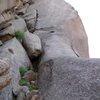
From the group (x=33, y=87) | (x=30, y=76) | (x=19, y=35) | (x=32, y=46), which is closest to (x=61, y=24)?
(x=19, y=35)

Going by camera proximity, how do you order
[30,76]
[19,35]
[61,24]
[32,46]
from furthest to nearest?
[61,24] < [19,35] < [32,46] < [30,76]

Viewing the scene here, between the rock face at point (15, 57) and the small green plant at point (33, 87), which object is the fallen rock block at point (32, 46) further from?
the small green plant at point (33, 87)

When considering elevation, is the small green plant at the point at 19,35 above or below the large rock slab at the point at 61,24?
above

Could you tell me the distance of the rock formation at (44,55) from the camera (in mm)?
12078

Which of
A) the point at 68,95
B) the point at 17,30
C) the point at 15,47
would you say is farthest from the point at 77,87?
the point at 17,30

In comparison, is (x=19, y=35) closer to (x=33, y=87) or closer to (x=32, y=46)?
(x=32, y=46)

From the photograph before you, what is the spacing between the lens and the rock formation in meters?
12.1

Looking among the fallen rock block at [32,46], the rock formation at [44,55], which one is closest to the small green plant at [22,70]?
the rock formation at [44,55]

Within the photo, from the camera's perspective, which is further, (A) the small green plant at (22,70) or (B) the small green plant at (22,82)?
(A) the small green plant at (22,70)

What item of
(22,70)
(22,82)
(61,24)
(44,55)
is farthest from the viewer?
(61,24)

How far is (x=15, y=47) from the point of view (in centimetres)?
1625

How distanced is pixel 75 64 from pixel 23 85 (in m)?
2.53

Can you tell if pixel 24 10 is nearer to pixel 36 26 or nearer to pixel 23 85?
pixel 36 26

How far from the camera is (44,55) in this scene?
16.5 metres
